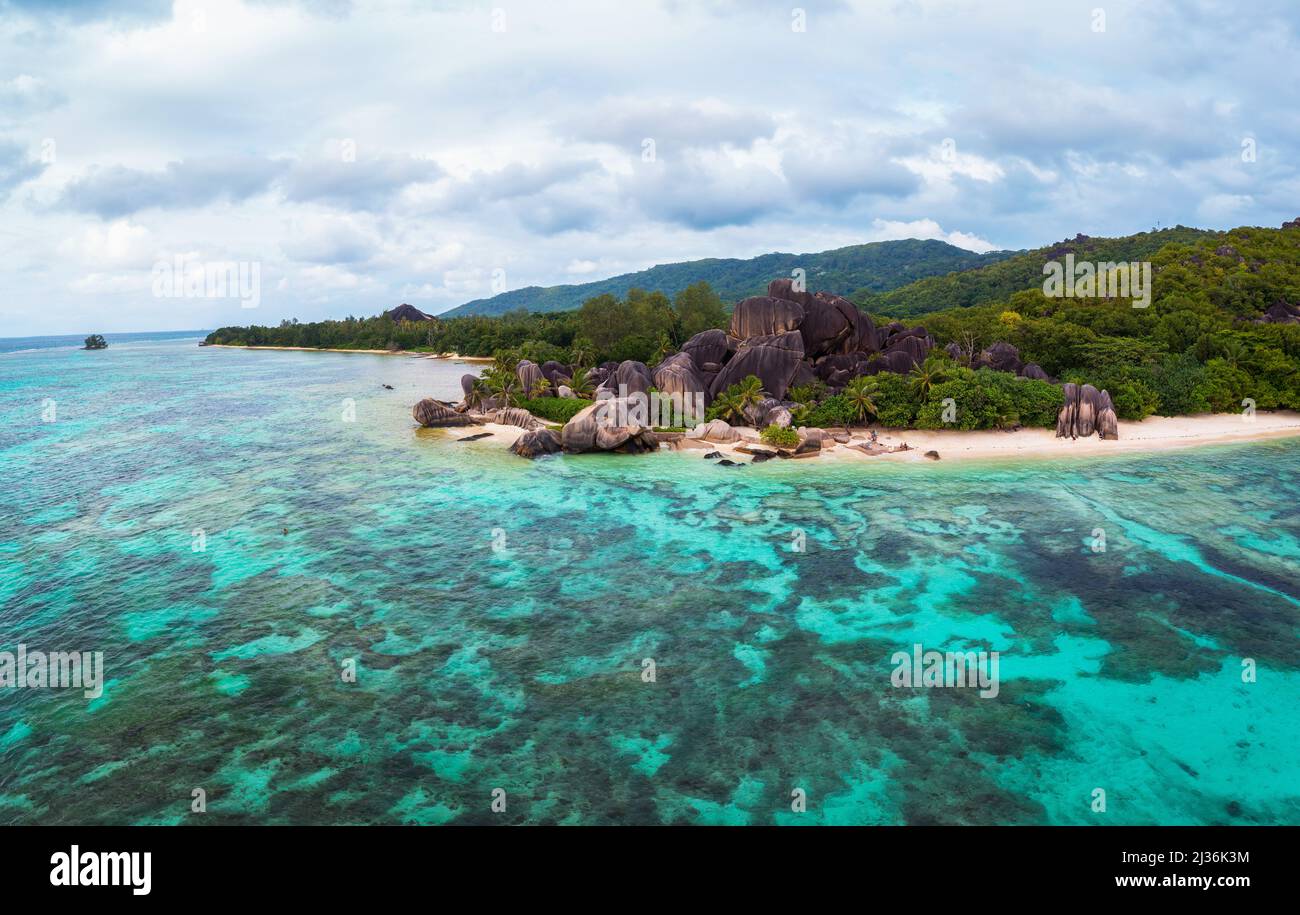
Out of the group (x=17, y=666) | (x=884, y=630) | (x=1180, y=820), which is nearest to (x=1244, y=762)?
(x=1180, y=820)

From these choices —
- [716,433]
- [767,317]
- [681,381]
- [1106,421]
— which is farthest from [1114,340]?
[681,381]

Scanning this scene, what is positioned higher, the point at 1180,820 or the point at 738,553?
the point at 738,553

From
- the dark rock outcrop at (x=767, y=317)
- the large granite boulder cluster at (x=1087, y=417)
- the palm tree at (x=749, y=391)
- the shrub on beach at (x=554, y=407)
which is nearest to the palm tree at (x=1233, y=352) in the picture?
the large granite boulder cluster at (x=1087, y=417)

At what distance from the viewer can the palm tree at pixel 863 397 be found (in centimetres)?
4400

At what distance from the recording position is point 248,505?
31.4 meters

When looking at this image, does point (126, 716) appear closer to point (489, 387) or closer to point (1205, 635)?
point (1205, 635)

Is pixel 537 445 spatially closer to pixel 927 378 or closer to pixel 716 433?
pixel 716 433

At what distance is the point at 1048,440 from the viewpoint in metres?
41.0

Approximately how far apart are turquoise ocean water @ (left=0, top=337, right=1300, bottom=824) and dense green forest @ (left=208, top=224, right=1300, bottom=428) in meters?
9.55

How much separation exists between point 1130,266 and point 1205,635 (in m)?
71.1

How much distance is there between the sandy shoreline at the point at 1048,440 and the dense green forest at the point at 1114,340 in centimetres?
A: 104

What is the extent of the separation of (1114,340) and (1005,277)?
237 feet

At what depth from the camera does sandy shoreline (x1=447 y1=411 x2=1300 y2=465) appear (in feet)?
127

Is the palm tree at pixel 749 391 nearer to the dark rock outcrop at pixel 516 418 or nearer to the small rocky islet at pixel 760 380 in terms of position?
the small rocky islet at pixel 760 380
